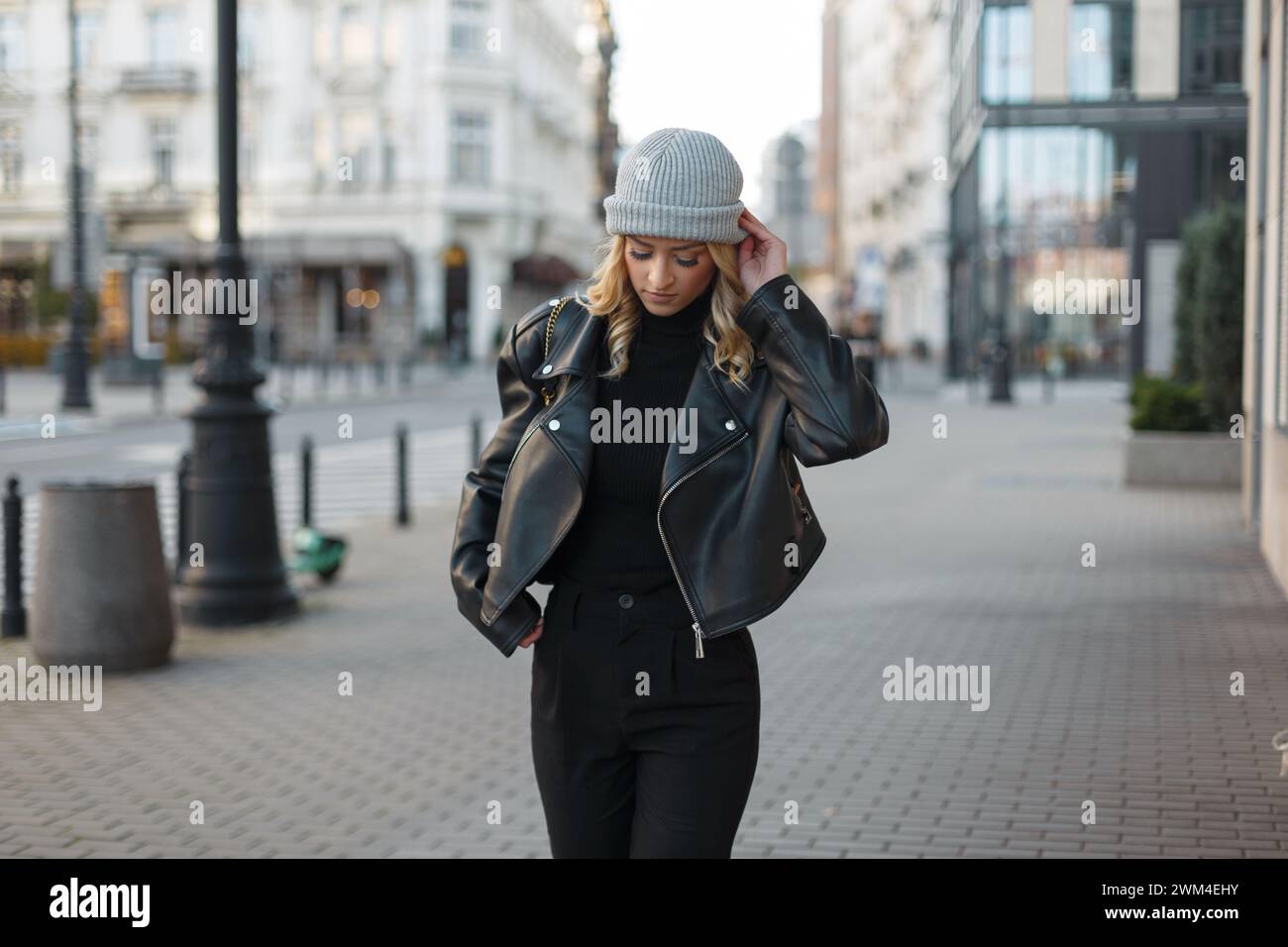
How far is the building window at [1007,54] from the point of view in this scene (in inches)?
1436

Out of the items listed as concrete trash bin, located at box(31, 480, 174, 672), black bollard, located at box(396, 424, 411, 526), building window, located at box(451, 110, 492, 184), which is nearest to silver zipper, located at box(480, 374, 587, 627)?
concrete trash bin, located at box(31, 480, 174, 672)

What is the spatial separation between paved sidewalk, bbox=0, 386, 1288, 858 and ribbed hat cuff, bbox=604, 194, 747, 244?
9.15 ft

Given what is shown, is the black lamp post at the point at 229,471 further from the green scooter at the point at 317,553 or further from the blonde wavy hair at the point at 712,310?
the blonde wavy hair at the point at 712,310

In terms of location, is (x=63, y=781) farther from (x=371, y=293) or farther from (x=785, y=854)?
(x=371, y=293)

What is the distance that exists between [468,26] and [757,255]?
55914 mm

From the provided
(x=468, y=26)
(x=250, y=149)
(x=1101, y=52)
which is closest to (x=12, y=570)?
(x=1101, y=52)

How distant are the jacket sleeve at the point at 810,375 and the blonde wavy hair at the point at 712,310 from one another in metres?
0.04

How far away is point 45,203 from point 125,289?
24093 mm

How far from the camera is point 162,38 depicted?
193ft

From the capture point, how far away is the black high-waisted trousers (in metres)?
3.18

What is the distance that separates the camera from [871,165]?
87.7 m

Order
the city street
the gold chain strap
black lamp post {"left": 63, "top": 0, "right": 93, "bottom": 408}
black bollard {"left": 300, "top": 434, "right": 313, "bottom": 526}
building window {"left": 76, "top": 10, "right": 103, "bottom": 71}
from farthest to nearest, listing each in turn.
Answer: building window {"left": 76, "top": 10, "right": 103, "bottom": 71}, black lamp post {"left": 63, "top": 0, "right": 93, "bottom": 408}, the city street, black bollard {"left": 300, "top": 434, "right": 313, "bottom": 526}, the gold chain strap

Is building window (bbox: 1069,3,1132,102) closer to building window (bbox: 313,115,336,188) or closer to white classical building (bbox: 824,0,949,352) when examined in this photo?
white classical building (bbox: 824,0,949,352)

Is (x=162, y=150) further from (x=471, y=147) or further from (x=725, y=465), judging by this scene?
(x=725, y=465)
